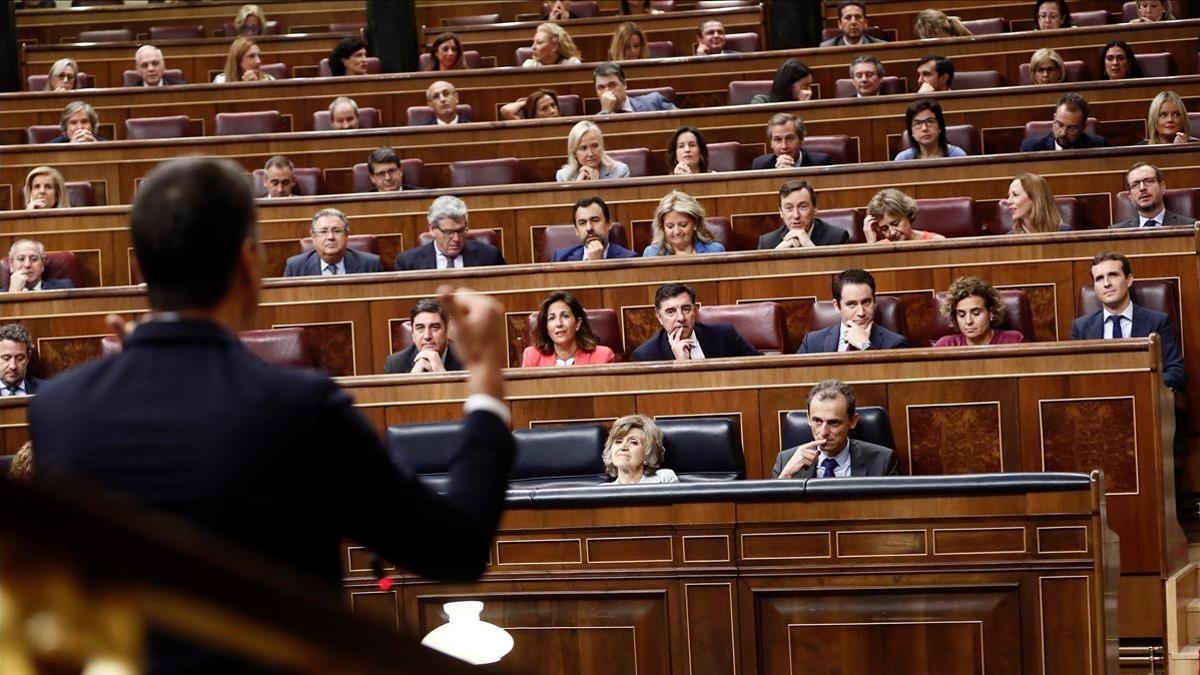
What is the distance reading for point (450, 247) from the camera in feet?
18.0

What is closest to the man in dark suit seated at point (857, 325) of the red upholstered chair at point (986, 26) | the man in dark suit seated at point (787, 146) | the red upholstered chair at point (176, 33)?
the man in dark suit seated at point (787, 146)

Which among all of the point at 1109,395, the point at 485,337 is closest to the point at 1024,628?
the point at 1109,395

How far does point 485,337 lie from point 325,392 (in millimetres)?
161

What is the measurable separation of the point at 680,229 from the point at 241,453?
4258 millimetres

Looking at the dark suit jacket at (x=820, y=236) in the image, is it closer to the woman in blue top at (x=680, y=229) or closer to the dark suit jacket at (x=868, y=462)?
the woman in blue top at (x=680, y=229)

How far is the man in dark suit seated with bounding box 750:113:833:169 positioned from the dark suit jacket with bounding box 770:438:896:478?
220cm

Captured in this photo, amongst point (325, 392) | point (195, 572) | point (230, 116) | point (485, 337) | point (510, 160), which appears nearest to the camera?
point (195, 572)

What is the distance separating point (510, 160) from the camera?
649 cm

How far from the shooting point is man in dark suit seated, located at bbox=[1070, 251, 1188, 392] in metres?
4.57

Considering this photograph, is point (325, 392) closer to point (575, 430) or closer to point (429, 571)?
point (429, 571)

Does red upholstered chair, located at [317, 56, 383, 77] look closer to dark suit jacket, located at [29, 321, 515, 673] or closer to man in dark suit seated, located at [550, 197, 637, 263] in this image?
man in dark suit seated, located at [550, 197, 637, 263]

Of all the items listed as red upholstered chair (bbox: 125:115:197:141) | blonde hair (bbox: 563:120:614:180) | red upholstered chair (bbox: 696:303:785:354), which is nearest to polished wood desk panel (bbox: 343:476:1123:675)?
red upholstered chair (bbox: 696:303:785:354)

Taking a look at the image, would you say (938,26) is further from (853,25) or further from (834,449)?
(834,449)

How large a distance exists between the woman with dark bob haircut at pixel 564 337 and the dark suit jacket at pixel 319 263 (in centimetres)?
101
